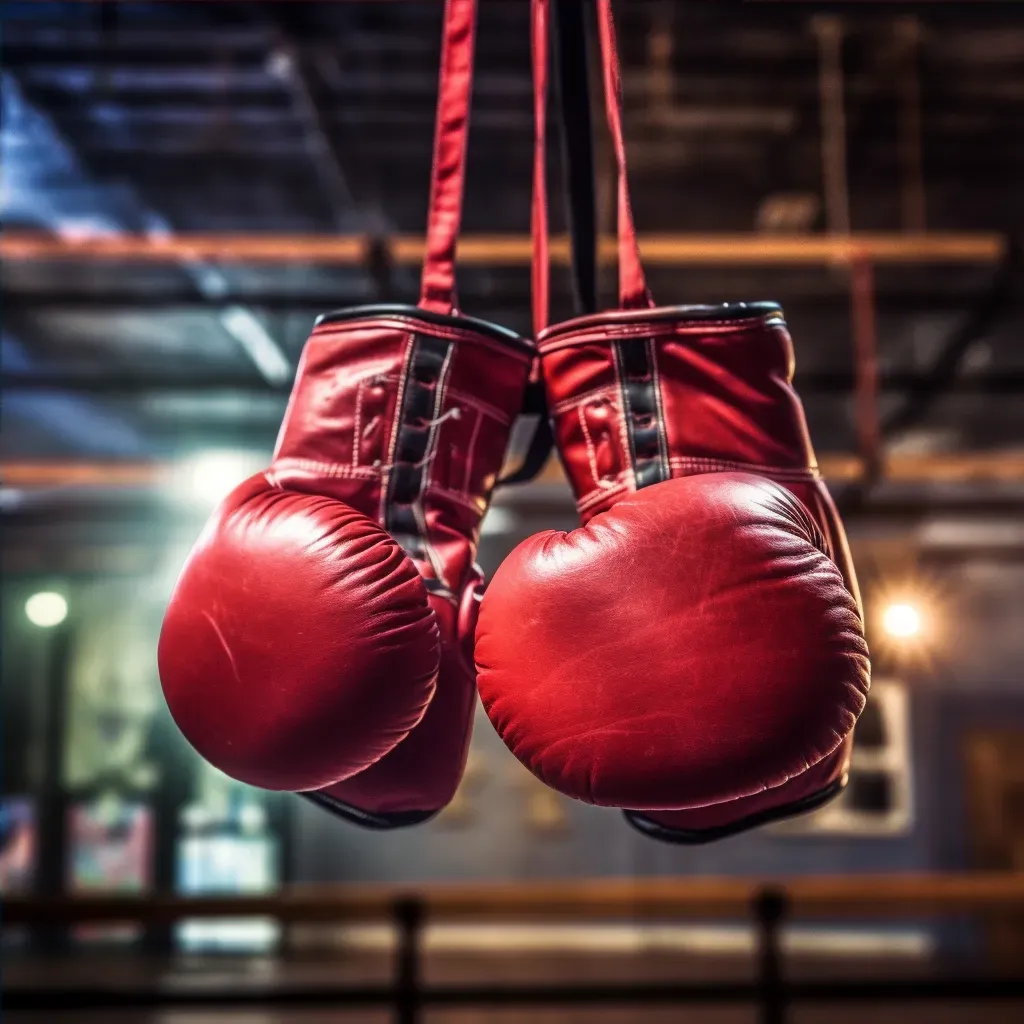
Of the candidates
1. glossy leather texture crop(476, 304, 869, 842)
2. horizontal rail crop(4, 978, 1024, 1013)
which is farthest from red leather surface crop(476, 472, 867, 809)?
horizontal rail crop(4, 978, 1024, 1013)

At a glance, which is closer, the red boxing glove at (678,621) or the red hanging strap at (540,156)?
the red boxing glove at (678,621)

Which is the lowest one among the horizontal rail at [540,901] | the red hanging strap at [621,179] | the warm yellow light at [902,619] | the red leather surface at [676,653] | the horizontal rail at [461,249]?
the horizontal rail at [540,901]

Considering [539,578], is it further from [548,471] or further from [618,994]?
[618,994]

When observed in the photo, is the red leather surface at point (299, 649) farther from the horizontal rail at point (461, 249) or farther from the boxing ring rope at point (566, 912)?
the boxing ring rope at point (566, 912)

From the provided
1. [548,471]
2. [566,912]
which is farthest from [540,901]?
[548,471]

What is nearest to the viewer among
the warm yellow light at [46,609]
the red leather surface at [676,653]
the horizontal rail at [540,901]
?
the red leather surface at [676,653]

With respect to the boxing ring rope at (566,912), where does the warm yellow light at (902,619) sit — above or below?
above

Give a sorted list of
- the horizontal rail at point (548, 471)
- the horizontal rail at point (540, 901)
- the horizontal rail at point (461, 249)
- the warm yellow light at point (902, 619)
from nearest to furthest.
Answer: the horizontal rail at point (461, 249), the horizontal rail at point (548, 471), the horizontal rail at point (540, 901), the warm yellow light at point (902, 619)

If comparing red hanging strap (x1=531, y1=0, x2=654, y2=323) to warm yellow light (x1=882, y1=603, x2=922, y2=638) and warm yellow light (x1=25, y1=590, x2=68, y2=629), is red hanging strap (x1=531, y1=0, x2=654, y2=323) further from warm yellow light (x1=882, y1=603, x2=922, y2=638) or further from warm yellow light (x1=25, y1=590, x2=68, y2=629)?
warm yellow light (x1=25, y1=590, x2=68, y2=629)

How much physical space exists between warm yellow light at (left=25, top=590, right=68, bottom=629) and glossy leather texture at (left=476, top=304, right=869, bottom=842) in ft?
24.8

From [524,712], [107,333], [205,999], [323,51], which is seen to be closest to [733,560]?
[524,712]

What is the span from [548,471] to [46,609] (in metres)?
6.12

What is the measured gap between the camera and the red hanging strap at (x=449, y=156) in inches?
28.7

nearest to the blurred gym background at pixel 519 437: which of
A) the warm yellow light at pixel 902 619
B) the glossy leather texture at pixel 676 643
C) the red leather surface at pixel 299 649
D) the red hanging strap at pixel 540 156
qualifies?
the warm yellow light at pixel 902 619
